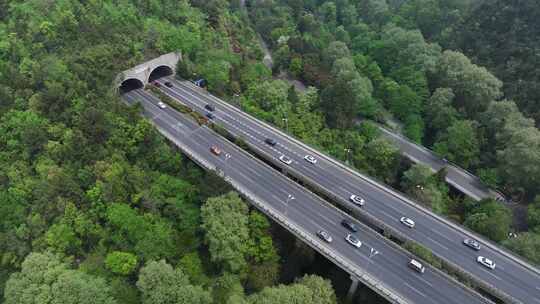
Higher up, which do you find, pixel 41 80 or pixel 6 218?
pixel 41 80

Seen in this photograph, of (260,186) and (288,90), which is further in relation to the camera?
(288,90)

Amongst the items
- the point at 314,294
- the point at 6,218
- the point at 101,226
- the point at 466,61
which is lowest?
the point at 6,218

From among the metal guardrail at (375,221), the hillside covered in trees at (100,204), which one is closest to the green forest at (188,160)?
the hillside covered in trees at (100,204)

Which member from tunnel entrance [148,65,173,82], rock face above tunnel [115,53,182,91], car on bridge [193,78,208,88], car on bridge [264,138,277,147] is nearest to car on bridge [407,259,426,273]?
car on bridge [264,138,277,147]

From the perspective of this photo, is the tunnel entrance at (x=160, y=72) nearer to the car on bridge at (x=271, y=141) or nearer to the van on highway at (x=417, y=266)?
the car on bridge at (x=271, y=141)

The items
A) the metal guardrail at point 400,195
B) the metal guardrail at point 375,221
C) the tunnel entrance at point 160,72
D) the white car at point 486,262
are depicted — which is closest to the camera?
the metal guardrail at point 375,221

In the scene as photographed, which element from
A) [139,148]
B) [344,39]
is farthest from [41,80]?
[344,39]

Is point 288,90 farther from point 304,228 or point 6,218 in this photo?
point 6,218
